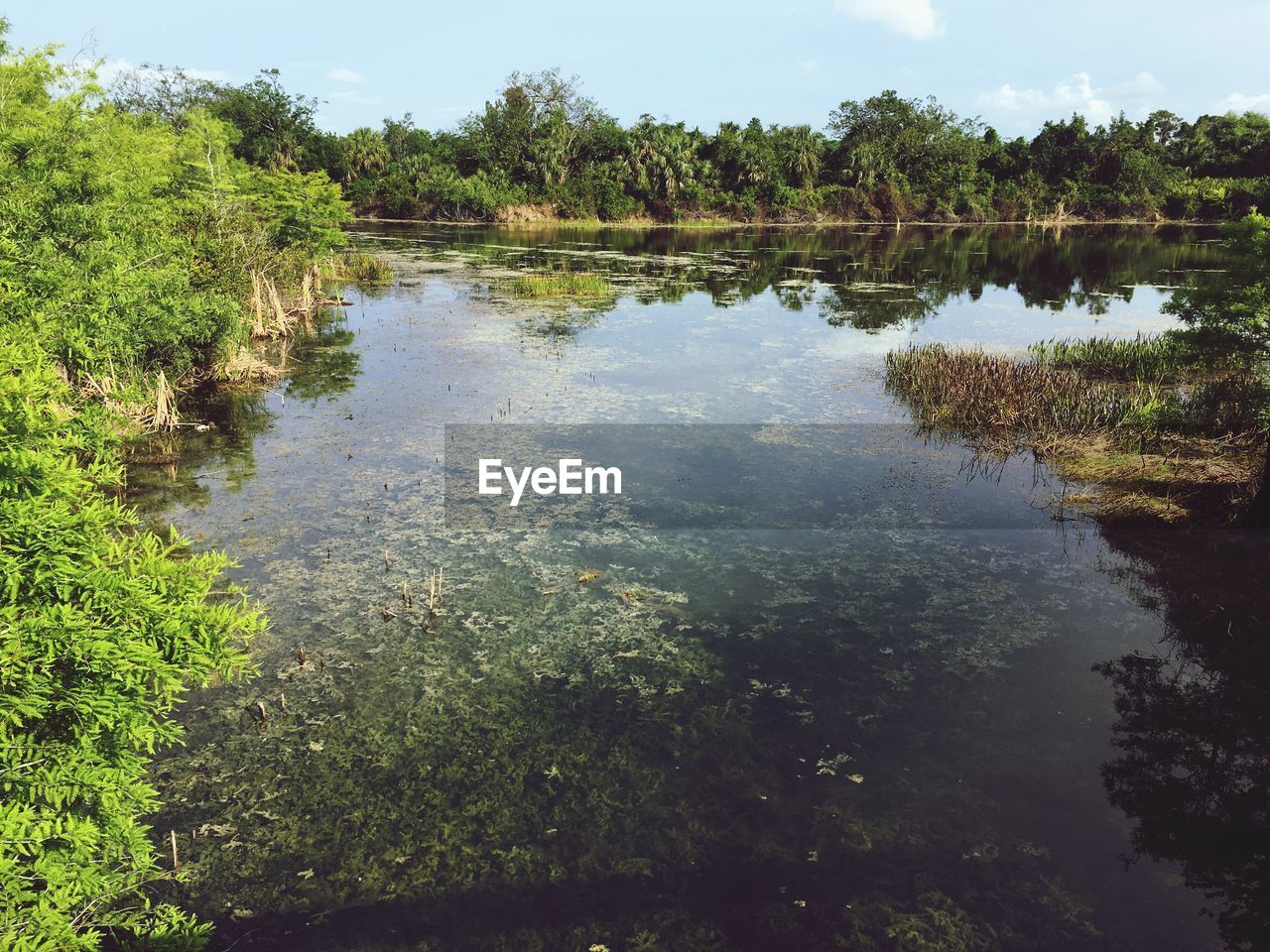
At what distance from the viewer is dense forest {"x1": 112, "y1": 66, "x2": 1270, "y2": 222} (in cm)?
6438

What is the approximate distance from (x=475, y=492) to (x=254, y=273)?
40.5 ft

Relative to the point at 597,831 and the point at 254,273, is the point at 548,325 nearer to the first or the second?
the point at 254,273

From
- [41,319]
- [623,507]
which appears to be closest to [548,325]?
[623,507]

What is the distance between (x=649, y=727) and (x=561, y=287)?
2477cm

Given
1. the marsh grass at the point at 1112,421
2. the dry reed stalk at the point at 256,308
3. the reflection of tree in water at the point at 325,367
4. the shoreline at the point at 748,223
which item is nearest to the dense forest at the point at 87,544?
the reflection of tree in water at the point at 325,367

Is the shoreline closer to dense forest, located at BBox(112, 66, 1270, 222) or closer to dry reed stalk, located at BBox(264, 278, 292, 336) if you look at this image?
dense forest, located at BBox(112, 66, 1270, 222)

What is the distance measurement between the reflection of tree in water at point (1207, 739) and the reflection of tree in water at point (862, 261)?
15729mm

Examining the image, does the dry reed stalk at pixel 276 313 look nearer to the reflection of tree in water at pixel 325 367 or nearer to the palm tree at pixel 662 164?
the reflection of tree in water at pixel 325 367

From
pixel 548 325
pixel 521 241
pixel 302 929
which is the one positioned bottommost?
pixel 302 929

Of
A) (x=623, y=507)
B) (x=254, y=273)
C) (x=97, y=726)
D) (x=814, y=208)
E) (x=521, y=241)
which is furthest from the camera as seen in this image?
(x=814, y=208)

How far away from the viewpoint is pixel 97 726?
11.1 feet

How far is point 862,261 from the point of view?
1598 inches

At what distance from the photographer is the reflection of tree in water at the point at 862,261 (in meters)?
28.7

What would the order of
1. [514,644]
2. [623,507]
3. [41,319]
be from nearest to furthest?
[41,319], [514,644], [623,507]
